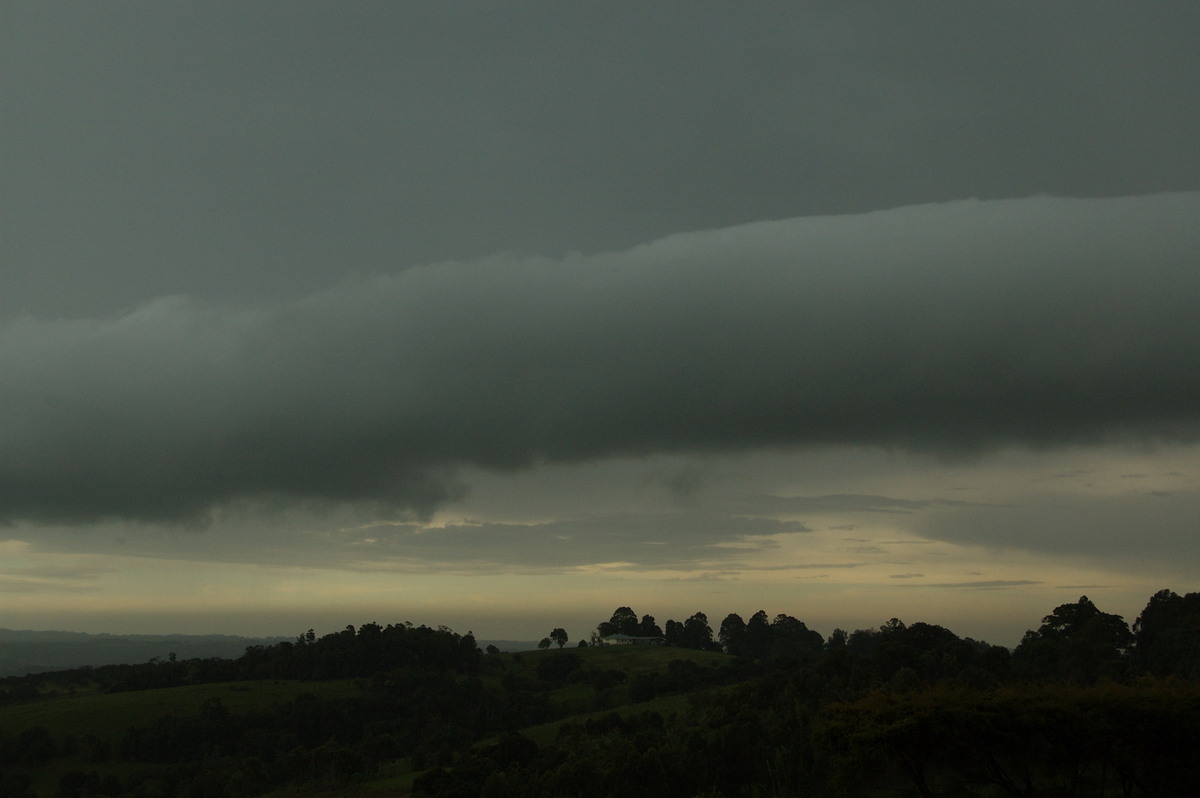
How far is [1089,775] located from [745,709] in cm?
2746

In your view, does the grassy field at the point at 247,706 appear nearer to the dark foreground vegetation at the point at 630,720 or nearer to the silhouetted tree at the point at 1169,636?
the dark foreground vegetation at the point at 630,720

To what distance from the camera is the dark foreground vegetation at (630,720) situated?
41.0m

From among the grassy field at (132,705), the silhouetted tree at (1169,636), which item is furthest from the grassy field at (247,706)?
the silhouetted tree at (1169,636)

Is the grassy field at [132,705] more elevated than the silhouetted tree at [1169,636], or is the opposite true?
the silhouetted tree at [1169,636]

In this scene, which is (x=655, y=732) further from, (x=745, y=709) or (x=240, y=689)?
(x=240, y=689)

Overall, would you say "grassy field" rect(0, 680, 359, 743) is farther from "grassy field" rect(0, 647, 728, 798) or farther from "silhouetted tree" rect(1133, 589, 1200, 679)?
"silhouetted tree" rect(1133, 589, 1200, 679)

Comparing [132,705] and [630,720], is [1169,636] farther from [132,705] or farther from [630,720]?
[132,705]

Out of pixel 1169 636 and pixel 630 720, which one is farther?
pixel 1169 636

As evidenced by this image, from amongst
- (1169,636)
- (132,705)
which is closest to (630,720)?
(1169,636)

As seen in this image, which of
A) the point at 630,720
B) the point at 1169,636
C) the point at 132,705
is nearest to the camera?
the point at 630,720

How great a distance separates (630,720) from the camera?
85.1m

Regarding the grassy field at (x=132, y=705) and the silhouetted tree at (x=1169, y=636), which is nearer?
the silhouetted tree at (x=1169, y=636)

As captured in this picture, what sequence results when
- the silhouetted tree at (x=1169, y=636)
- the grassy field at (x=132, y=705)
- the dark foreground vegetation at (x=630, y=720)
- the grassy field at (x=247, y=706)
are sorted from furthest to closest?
the grassy field at (x=132, y=705) < the grassy field at (x=247, y=706) < the silhouetted tree at (x=1169, y=636) < the dark foreground vegetation at (x=630, y=720)

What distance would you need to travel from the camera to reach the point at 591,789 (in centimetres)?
5462
